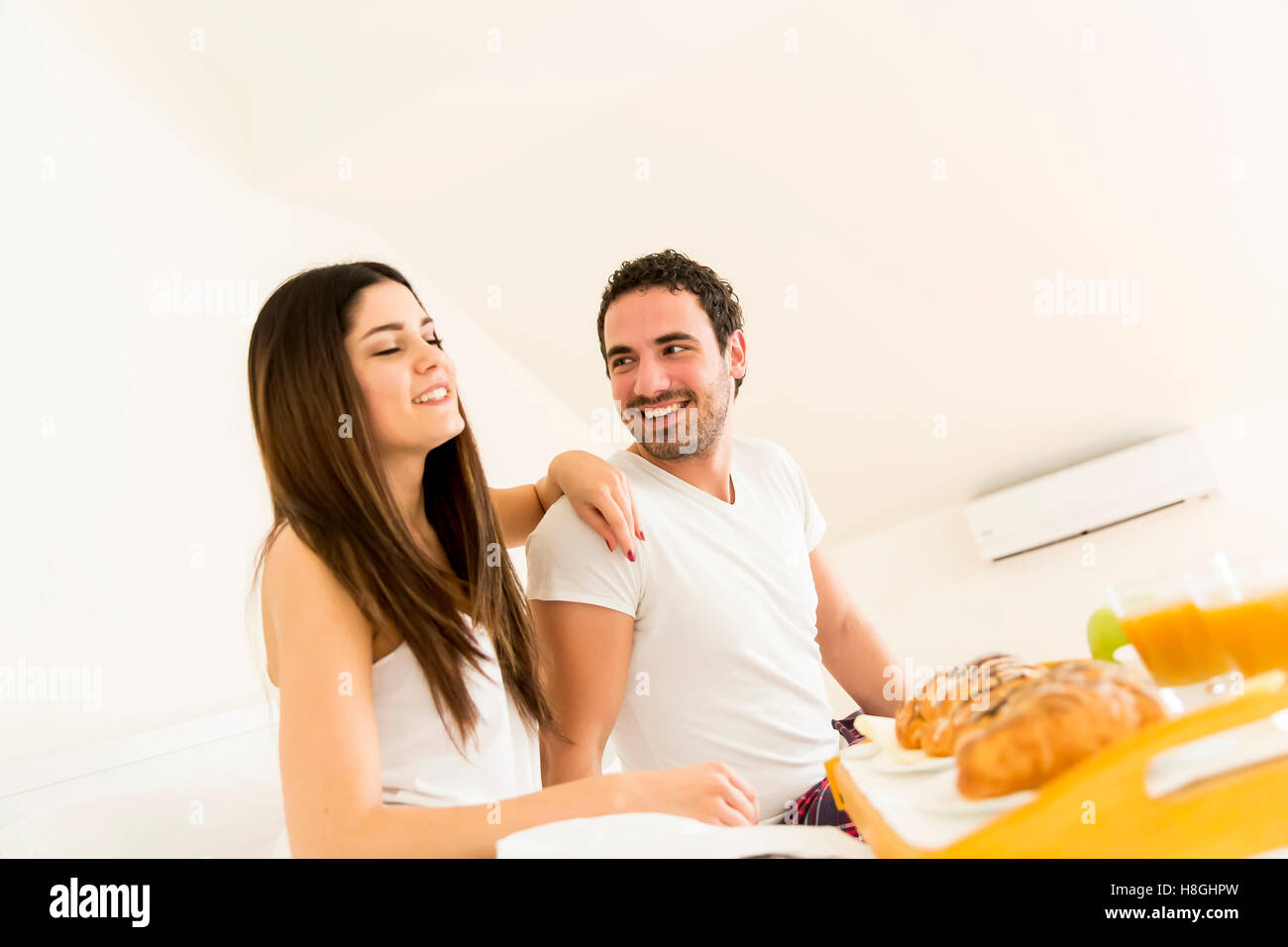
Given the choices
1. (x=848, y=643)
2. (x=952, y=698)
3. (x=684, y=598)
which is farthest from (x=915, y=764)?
(x=848, y=643)

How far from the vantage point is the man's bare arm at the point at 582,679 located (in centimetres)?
121

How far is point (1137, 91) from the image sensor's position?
6.63 feet

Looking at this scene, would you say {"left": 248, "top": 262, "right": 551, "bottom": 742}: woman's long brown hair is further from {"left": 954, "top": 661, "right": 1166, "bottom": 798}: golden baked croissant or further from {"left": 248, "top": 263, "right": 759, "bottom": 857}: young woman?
{"left": 954, "top": 661, "right": 1166, "bottom": 798}: golden baked croissant

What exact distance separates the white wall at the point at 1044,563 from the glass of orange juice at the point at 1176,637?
187cm

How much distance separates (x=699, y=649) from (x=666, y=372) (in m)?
0.42

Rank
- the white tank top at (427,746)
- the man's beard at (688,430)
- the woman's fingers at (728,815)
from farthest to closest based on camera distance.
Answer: the man's beard at (688,430), the white tank top at (427,746), the woman's fingers at (728,815)

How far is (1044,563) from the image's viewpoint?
2650 mm

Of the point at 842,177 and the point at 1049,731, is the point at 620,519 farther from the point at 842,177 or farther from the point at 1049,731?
the point at 842,177

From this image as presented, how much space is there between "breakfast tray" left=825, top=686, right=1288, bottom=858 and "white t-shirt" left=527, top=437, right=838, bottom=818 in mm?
678

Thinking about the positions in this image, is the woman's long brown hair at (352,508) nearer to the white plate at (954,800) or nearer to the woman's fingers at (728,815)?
the woman's fingers at (728,815)


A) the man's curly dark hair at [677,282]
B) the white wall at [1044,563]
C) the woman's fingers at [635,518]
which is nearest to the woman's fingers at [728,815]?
the woman's fingers at [635,518]

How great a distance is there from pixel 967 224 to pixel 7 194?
1.93 meters
